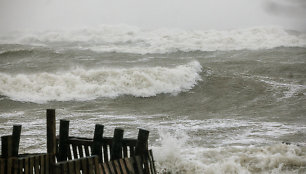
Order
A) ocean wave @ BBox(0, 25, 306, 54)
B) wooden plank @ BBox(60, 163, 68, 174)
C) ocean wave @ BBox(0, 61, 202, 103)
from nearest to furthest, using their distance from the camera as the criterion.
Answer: wooden plank @ BBox(60, 163, 68, 174) < ocean wave @ BBox(0, 61, 202, 103) < ocean wave @ BBox(0, 25, 306, 54)

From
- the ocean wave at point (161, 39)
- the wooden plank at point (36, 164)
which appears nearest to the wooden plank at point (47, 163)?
the wooden plank at point (36, 164)

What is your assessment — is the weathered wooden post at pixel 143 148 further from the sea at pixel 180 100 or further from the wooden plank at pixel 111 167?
the sea at pixel 180 100

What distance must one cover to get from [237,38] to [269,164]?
32.9 meters

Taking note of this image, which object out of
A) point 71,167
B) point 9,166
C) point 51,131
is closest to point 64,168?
point 71,167

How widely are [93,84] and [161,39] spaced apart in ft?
67.6

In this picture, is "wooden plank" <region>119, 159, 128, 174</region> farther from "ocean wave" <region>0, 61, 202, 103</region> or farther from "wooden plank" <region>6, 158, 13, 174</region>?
"ocean wave" <region>0, 61, 202, 103</region>

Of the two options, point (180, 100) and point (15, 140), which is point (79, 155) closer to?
point (15, 140)

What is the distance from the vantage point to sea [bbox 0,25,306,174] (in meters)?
7.59

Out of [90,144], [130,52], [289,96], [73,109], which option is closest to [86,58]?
[130,52]

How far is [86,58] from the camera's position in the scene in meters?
27.2

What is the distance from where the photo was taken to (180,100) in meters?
16.4

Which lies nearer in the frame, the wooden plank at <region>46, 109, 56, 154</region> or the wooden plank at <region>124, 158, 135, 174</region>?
the wooden plank at <region>124, 158, 135, 174</region>

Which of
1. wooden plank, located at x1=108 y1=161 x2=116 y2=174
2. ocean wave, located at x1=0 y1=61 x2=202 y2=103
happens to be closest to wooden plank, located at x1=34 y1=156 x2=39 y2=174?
wooden plank, located at x1=108 y1=161 x2=116 y2=174

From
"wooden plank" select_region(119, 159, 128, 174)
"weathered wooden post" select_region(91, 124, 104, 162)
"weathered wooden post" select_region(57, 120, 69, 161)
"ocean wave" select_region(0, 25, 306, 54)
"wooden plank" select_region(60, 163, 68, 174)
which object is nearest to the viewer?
"wooden plank" select_region(60, 163, 68, 174)
